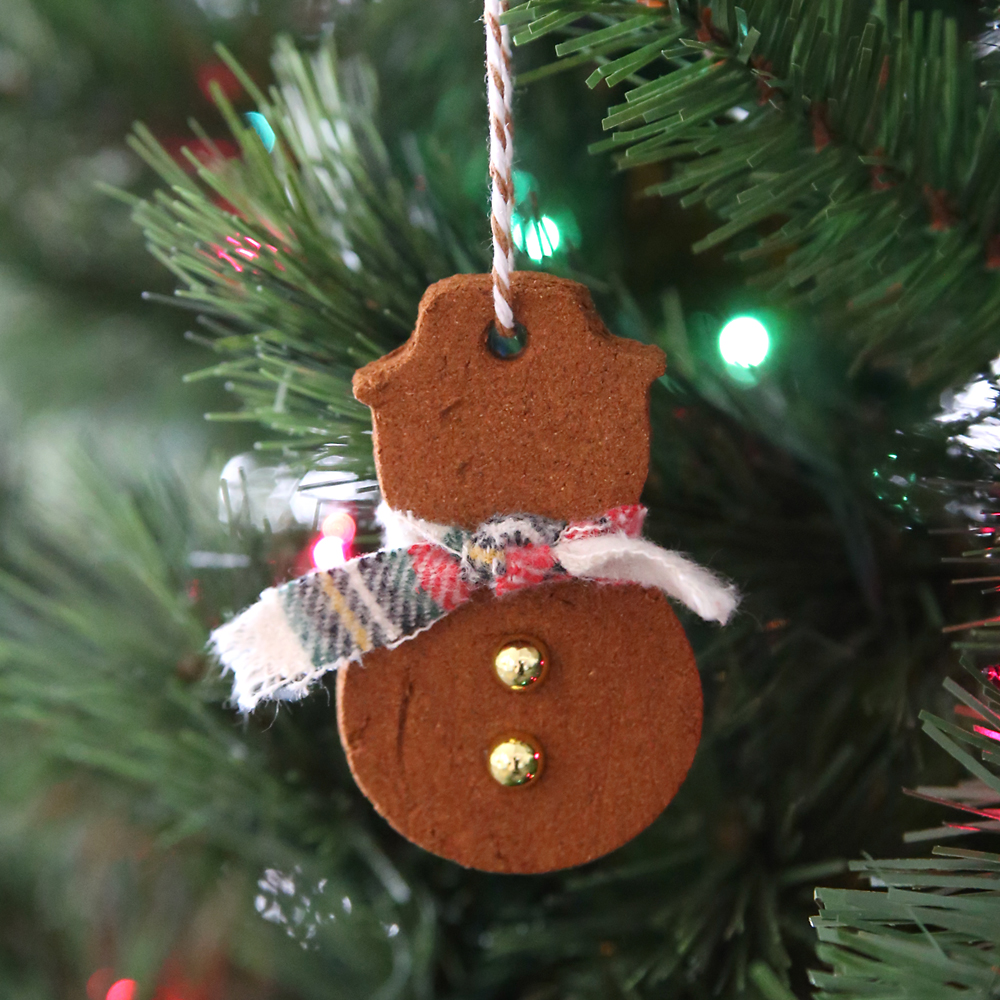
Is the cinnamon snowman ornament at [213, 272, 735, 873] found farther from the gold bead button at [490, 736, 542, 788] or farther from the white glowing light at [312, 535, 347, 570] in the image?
the white glowing light at [312, 535, 347, 570]

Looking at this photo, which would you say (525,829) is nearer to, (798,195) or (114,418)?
(798,195)

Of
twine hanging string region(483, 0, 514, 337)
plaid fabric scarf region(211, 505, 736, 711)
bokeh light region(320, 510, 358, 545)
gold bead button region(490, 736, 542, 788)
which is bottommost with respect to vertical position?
gold bead button region(490, 736, 542, 788)

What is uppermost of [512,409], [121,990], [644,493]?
[512,409]

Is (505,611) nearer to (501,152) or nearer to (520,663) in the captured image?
(520,663)

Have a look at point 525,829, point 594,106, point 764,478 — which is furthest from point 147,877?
point 594,106

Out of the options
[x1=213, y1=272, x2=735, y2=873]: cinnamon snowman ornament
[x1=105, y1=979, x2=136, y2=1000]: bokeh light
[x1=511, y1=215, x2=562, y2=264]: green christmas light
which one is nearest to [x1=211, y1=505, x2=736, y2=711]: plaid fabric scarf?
[x1=213, y1=272, x2=735, y2=873]: cinnamon snowman ornament

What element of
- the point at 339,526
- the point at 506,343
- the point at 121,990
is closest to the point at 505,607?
the point at 506,343
